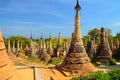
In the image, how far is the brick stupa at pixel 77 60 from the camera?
1839cm

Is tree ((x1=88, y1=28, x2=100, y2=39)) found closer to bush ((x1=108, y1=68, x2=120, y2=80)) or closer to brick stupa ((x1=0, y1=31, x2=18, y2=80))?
bush ((x1=108, y1=68, x2=120, y2=80))

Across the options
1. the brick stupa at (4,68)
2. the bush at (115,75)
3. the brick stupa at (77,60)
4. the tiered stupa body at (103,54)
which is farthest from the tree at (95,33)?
the brick stupa at (4,68)

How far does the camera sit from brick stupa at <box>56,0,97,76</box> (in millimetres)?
18391

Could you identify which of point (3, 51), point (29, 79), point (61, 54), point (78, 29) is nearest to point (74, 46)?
point (78, 29)

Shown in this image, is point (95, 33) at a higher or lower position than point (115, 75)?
higher

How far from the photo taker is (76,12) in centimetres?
1927

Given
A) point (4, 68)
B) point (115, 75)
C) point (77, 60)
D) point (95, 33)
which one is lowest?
point (115, 75)

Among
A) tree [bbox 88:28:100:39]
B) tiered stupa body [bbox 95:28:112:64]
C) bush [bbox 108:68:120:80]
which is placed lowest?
bush [bbox 108:68:120:80]

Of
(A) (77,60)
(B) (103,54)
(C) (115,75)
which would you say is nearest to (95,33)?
(B) (103,54)

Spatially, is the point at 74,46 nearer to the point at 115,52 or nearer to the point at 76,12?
the point at 76,12

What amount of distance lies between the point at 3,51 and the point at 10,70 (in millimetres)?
655

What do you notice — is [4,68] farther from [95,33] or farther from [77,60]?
[95,33]

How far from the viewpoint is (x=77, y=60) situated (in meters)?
18.6

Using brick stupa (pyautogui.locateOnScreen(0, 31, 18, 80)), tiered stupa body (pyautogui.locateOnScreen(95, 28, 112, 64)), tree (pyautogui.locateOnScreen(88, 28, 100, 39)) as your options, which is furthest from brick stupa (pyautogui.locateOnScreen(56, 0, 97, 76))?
tree (pyautogui.locateOnScreen(88, 28, 100, 39))
